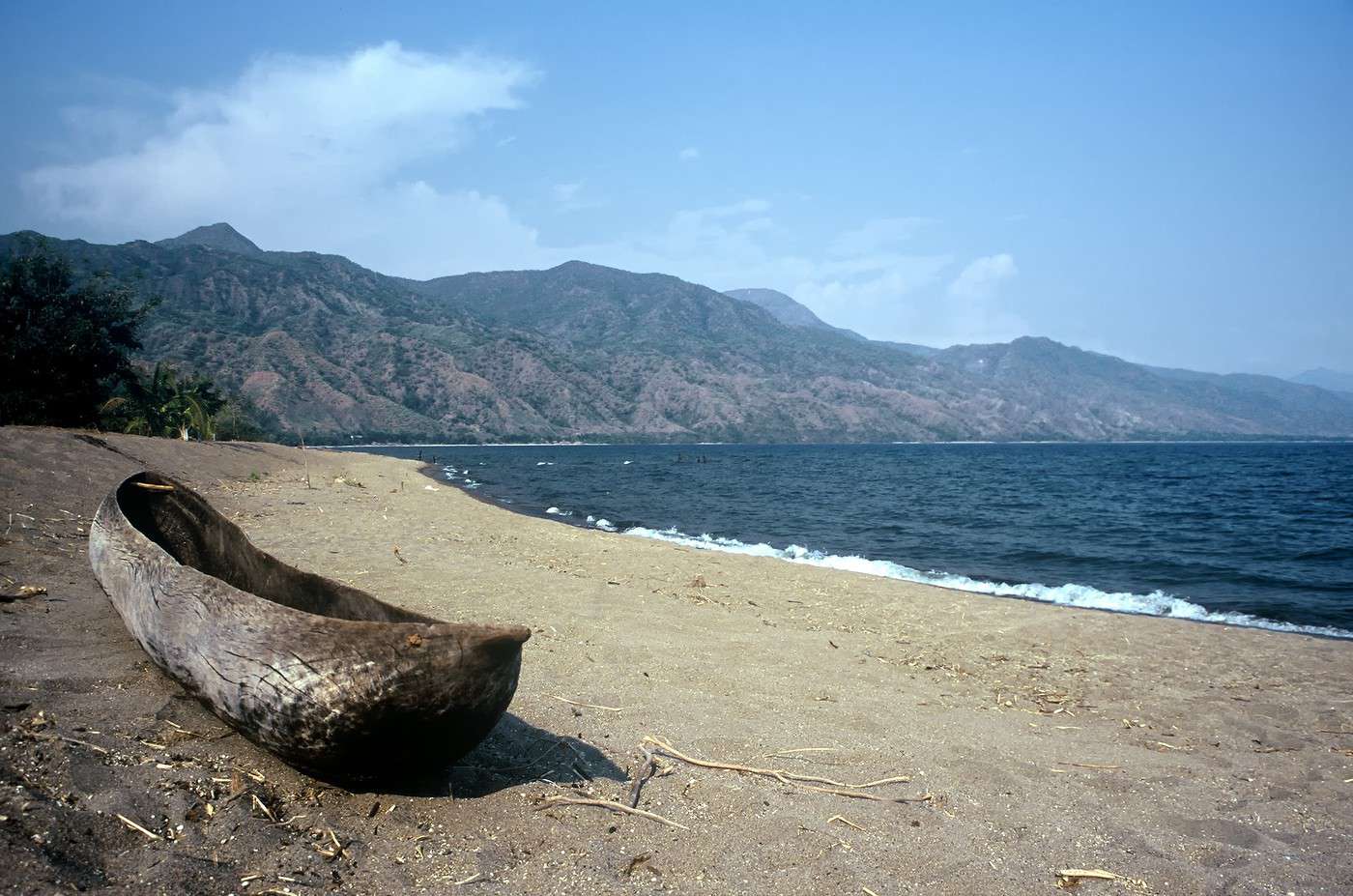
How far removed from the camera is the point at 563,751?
15.0 ft

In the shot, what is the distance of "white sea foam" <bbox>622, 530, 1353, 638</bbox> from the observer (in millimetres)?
13367

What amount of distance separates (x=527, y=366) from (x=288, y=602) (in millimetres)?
169189

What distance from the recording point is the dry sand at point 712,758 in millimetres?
3186

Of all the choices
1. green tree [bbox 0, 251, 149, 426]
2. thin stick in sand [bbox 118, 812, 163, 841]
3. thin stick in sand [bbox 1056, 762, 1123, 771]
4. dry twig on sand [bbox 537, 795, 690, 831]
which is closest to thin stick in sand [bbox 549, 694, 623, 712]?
dry twig on sand [bbox 537, 795, 690, 831]

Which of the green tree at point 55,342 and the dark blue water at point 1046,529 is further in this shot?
the green tree at point 55,342

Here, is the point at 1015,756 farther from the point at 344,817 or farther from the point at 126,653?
the point at 126,653

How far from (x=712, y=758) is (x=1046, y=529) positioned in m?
25.5

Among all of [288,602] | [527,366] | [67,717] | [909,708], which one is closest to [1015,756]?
[909,708]

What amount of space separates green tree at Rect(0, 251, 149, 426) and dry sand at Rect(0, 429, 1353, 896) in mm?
16718

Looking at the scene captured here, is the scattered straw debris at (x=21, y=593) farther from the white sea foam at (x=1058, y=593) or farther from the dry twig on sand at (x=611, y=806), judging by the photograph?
the white sea foam at (x=1058, y=593)

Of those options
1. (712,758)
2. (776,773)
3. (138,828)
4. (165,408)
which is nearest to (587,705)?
(712,758)

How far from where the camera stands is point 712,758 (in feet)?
16.1

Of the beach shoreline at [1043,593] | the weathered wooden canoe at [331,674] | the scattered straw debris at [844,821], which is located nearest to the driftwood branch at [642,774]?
the weathered wooden canoe at [331,674]

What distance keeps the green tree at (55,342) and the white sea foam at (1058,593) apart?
21.2 meters
